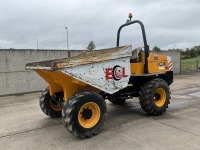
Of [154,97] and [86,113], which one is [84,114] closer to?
[86,113]

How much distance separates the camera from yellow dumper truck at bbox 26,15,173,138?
434 centimetres

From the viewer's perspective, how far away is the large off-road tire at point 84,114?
4.30 meters

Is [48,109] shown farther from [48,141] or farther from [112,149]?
[112,149]

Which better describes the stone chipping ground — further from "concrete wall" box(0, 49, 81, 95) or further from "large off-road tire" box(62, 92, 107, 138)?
"concrete wall" box(0, 49, 81, 95)

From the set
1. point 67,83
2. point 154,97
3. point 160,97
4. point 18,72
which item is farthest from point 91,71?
point 18,72

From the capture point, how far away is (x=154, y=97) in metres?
5.82

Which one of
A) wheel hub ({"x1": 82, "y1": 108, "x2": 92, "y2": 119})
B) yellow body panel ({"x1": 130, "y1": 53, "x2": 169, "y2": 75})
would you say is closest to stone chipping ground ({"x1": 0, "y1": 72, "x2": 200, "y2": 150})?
wheel hub ({"x1": 82, "y1": 108, "x2": 92, "y2": 119})

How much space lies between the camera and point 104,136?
4.55 metres

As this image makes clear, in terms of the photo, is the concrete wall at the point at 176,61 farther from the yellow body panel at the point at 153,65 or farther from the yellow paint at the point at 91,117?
the yellow paint at the point at 91,117

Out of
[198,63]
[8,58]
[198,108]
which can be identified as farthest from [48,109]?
[198,63]

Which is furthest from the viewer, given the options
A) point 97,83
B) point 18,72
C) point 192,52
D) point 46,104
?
point 192,52

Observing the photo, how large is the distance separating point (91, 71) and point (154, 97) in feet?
6.77

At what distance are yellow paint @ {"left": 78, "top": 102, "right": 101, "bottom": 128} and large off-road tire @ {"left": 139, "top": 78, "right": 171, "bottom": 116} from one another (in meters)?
1.45

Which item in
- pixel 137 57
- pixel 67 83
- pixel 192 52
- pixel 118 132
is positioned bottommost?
pixel 118 132
